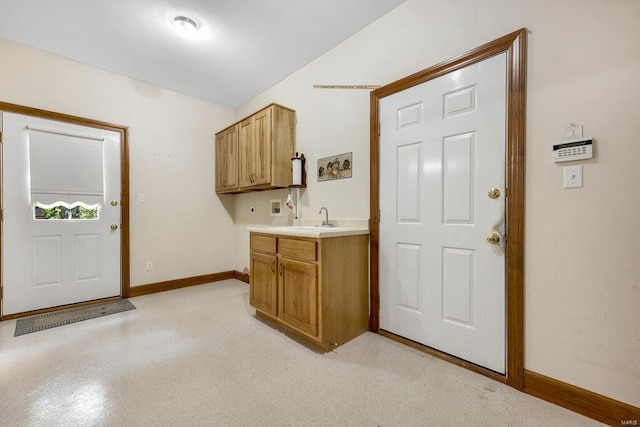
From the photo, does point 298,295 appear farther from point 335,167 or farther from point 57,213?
point 57,213

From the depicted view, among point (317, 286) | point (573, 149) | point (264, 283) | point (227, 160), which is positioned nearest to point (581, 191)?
point (573, 149)

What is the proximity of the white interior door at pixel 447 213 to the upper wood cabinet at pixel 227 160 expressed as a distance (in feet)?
7.01

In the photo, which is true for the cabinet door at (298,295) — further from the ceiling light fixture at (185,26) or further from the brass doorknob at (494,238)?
the ceiling light fixture at (185,26)

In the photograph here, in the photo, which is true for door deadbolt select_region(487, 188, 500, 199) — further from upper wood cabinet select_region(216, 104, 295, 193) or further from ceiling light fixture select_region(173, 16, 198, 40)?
ceiling light fixture select_region(173, 16, 198, 40)

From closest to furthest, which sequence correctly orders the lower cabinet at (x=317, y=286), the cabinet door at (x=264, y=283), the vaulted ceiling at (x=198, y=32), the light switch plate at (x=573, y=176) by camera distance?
the light switch plate at (x=573, y=176), the lower cabinet at (x=317, y=286), the vaulted ceiling at (x=198, y=32), the cabinet door at (x=264, y=283)

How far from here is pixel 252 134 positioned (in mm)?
3227

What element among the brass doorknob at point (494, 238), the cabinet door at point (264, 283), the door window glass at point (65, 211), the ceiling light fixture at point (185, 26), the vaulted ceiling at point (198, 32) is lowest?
the cabinet door at point (264, 283)

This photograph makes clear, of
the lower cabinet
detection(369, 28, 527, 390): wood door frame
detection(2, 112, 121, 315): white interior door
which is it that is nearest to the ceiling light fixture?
detection(2, 112, 121, 315): white interior door

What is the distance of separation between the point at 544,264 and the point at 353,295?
128 cm

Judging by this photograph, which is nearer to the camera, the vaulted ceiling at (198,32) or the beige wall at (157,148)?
the vaulted ceiling at (198,32)

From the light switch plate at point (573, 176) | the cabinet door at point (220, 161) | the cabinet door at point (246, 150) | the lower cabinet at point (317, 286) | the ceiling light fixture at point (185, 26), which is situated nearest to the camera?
the light switch plate at point (573, 176)

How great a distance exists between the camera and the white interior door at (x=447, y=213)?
1.65 meters

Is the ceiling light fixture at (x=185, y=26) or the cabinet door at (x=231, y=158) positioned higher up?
the ceiling light fixture at (x=185, y=26)

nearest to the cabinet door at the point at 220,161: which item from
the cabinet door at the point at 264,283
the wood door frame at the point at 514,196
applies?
the cabinet door at the point at 264,283
